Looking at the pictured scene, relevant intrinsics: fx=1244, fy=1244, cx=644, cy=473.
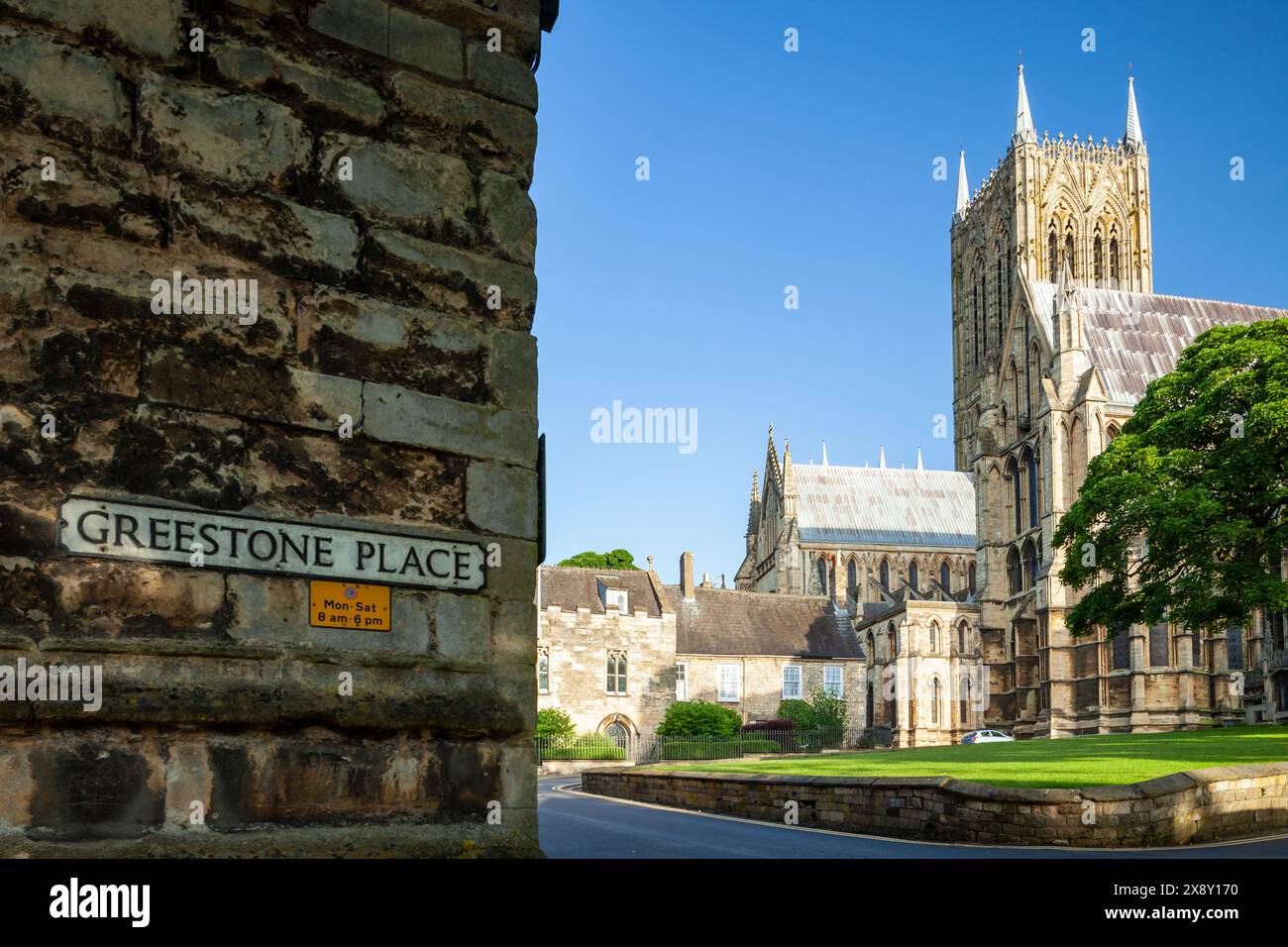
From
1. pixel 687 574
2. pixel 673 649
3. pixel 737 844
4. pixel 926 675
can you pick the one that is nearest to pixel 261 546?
pixel 737 844

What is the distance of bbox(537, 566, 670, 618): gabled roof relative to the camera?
62.6 meters

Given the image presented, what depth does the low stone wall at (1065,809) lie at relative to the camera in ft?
48.0

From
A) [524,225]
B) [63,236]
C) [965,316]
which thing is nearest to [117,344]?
[63,236]

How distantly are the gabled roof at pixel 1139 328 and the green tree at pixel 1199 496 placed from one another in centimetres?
2301

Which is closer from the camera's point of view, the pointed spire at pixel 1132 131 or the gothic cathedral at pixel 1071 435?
the gothic cathedral at pixel 1071 435

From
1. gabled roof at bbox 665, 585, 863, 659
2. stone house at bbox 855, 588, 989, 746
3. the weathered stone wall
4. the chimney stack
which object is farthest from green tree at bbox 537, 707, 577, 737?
the weathered stone wall

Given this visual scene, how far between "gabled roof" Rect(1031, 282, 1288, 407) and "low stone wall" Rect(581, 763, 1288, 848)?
162 ft

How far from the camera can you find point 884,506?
9844cm

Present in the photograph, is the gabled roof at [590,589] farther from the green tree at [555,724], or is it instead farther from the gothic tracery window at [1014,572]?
the gothic tracery window at [1014,572]

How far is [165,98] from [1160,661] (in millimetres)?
57289

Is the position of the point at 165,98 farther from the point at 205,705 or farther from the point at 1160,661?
the point at 1160,661

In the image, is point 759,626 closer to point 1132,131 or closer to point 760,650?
point 760,650

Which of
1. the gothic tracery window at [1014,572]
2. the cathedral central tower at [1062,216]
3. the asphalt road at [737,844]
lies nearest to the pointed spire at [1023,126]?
the cathedral central tower at [1062,216]

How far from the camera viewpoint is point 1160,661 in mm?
55469
